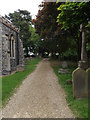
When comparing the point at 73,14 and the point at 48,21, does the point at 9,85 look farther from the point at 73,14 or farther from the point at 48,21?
the point at 48,21

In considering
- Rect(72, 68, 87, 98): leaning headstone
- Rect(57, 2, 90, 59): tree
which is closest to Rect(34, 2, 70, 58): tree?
Rect(57, 2, 90, 59): tree

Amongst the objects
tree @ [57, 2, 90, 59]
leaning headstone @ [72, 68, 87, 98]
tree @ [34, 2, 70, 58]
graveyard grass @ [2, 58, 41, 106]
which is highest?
tree @ [34, 2, 70, 58]

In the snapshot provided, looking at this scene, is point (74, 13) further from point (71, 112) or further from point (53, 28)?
point (53, 28)

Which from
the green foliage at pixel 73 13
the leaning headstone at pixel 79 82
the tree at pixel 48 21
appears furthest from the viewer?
the tree at pixel 48 21

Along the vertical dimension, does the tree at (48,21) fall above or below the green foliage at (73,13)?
above

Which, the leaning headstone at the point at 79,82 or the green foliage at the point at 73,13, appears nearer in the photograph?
the leaning headstone at the point at 79,82

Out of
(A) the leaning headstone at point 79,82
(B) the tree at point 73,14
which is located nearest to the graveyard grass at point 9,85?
(A) the leaning headstone at point 79,82

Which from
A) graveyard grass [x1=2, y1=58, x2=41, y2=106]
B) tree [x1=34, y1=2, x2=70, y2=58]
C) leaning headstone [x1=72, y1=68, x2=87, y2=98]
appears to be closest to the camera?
leaning headstone [x1=72, y1=68, x2=87, y2=98]

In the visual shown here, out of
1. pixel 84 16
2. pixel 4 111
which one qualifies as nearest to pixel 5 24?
pixel 84 16

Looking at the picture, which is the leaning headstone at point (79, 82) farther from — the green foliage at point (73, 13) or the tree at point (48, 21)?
the tree at point (48, 21)

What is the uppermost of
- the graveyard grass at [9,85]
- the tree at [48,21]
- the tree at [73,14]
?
the tree at [48,21]

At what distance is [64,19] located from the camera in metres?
6.29

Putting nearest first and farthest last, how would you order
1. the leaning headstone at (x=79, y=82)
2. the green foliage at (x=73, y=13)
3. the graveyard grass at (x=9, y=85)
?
the leaning headstone at (x=79, y=82) → the graveyard grass at (x=9, y=85) → the green foliage at (x=73, y=13)

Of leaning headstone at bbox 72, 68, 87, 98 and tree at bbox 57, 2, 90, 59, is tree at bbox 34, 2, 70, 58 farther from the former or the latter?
leaning headstone at bbox 72, 68, 87, 98
